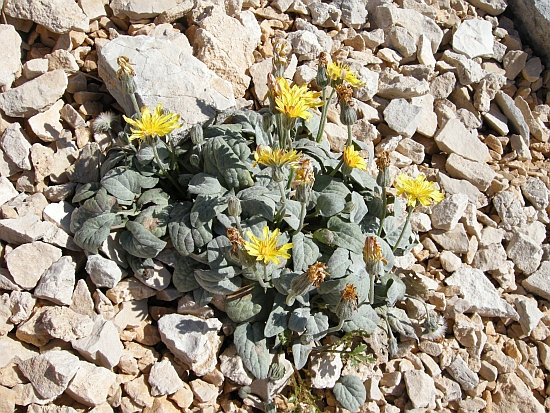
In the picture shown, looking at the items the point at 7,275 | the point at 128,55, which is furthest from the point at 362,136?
the point at 7,275

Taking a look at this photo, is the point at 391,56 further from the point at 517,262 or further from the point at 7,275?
the point at 7,275

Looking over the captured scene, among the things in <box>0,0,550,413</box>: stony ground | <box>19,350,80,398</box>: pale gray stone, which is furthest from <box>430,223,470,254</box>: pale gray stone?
<box>19,350,80,398</box>: pale gray stone

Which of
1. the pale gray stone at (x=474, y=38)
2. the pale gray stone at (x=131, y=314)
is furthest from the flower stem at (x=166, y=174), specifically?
the pale gray stone at (x=474, y=38)

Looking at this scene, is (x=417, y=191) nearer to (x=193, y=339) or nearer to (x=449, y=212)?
(x=449, y=212)

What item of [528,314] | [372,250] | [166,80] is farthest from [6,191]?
[528,314]

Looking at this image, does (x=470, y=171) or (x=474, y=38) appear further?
(x=474, y=38)

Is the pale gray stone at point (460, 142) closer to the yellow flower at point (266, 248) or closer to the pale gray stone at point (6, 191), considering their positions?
the yellow flower at point (266, 248)

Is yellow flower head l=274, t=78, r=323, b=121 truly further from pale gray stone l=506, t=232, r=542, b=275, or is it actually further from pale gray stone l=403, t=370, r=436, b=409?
pale gray stone l=506, t=232, r=542, b=275
